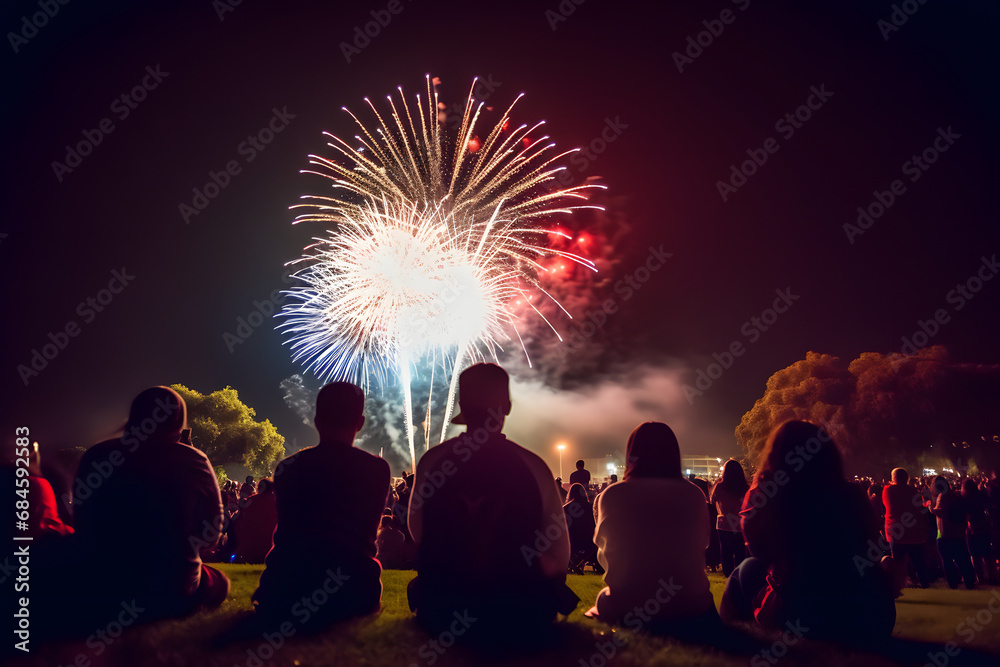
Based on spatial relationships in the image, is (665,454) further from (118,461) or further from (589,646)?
(118,461)

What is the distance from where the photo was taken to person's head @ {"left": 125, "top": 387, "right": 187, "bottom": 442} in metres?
4.20

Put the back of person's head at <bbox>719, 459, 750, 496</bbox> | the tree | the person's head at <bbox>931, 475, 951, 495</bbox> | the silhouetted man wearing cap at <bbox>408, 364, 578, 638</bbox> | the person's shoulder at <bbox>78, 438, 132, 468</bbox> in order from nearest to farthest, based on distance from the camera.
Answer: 1. the silhouetted man wearing cap at <bbox>408, 364, 578, 638</bbox>
2. the person's shoulder at <bbox>78, 438, 132, 468</bbox>
3. the back of person's head at <bbox>719, 459, 750, 496</bbox>
4. the person's head at <bbox>931, 475, 951, 495</bbox>
5. the tree

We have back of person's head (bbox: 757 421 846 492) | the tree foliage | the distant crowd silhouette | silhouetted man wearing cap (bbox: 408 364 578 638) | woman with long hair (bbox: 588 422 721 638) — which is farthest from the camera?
the tree foliage

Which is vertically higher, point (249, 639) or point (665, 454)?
point (665, 454)

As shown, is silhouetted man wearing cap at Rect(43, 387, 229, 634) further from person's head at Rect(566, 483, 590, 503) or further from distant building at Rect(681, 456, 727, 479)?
distant building at Rect(681, 456, 727, 479)

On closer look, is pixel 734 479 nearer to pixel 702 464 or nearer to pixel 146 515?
pixel 146 515

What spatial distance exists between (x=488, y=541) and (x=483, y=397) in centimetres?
97

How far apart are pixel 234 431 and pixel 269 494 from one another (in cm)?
5283

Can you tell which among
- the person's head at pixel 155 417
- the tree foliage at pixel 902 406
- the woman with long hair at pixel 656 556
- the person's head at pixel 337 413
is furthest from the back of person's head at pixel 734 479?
the tree foliage at pixel 902 406

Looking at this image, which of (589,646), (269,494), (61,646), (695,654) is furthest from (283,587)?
(269,494)

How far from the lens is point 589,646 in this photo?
3566 mm

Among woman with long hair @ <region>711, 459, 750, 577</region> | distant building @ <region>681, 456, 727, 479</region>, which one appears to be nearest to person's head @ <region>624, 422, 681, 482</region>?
woman with long hair @ <region>711, 459, 750, 577</region>

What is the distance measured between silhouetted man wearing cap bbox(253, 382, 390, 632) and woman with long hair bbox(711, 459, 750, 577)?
6.28m

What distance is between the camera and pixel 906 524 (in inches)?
384
